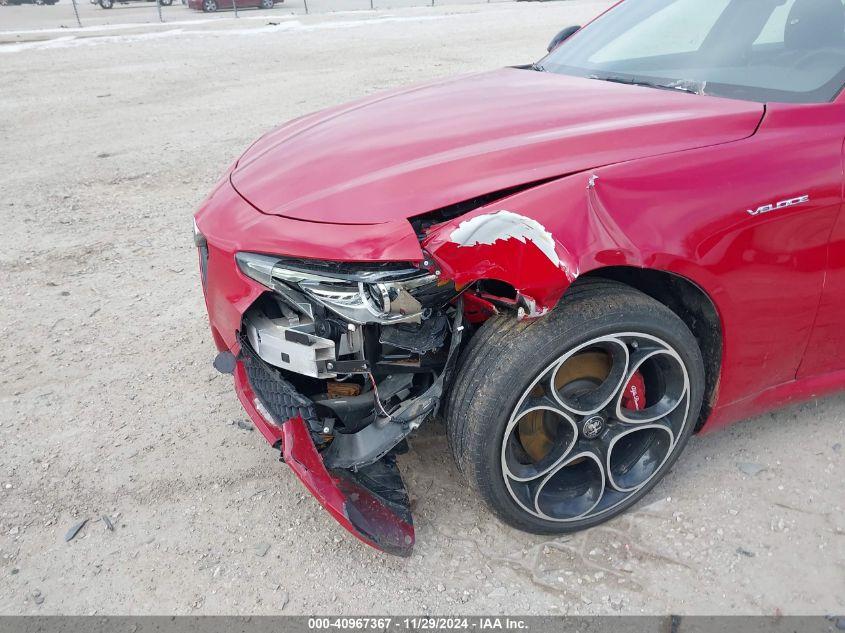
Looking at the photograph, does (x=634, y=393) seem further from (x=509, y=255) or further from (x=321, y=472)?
(x=321, y=472)

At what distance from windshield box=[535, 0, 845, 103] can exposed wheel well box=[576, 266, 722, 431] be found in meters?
0.75

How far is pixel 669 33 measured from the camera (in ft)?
9.89

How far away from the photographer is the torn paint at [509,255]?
1.84m

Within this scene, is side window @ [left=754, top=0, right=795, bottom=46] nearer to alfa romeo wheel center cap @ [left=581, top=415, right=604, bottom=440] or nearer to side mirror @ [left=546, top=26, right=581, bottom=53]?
side mirror @ [left=546, top=26, right=581, bottom=53]

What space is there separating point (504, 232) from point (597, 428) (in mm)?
781

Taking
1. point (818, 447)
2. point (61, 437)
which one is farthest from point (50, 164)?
point (818, 447)

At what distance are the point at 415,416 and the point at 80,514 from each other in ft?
4.47

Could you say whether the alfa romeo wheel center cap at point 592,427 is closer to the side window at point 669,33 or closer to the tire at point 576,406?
the tire at point 576,406

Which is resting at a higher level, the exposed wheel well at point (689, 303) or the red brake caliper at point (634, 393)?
the exposed wheel well at point (689, 303)

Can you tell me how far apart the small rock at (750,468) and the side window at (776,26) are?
1.64m

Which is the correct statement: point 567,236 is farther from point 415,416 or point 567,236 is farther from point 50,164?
point 50,164

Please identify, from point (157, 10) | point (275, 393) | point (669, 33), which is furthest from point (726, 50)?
point (157, 10)

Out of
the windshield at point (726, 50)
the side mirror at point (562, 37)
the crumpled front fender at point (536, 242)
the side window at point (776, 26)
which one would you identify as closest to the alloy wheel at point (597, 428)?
the crumpled front fender at point (536, 242)

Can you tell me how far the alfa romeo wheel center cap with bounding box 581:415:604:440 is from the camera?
2.17 meters
